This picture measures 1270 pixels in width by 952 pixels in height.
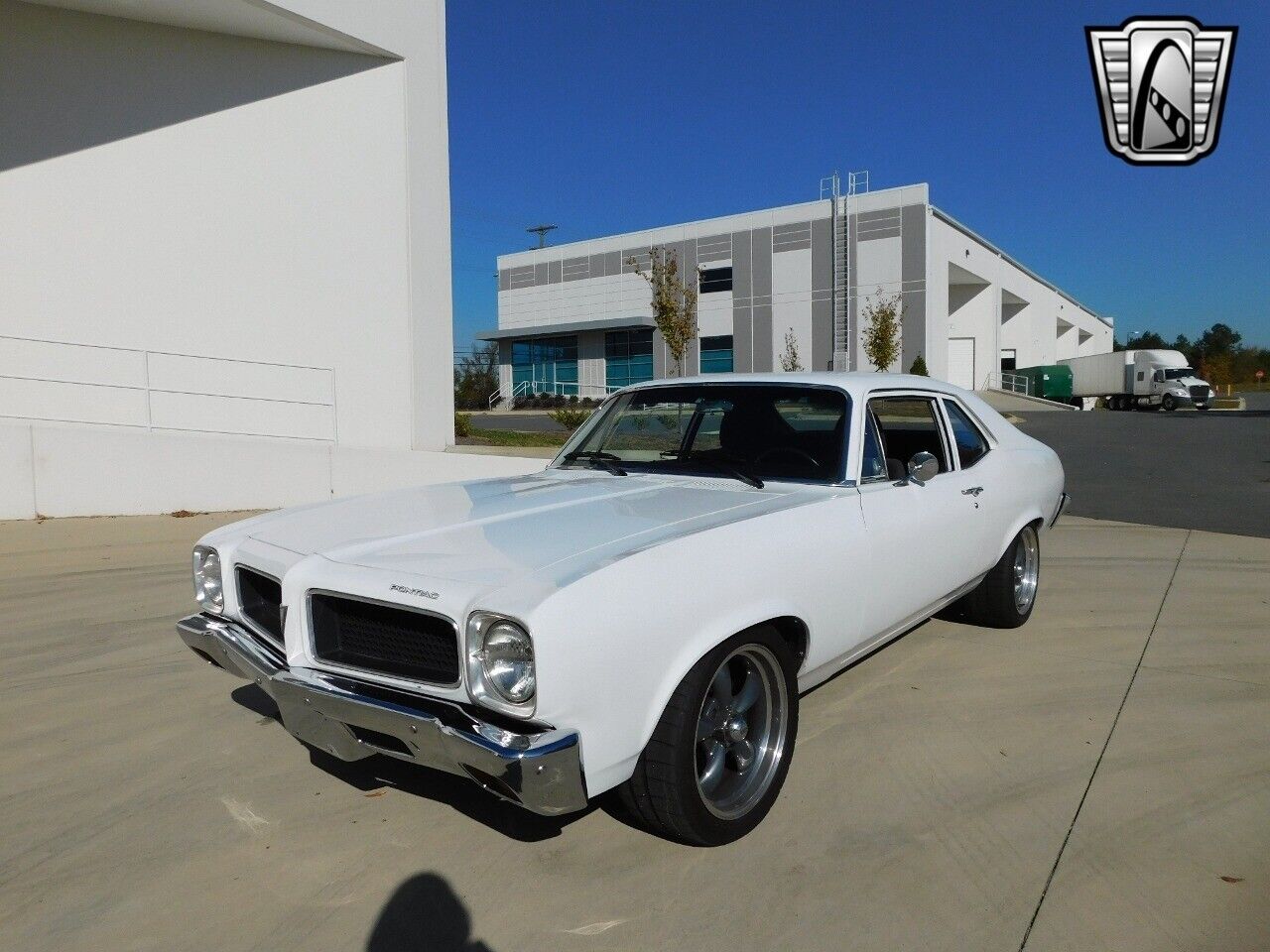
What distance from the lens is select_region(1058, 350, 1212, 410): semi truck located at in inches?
1630

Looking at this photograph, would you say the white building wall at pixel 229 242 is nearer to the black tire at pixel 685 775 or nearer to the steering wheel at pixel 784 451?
the steering wheel at pixel 784 451

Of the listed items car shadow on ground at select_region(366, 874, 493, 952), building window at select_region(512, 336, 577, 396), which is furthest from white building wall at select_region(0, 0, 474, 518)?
building window at select_region(512, 336, 577, 396)

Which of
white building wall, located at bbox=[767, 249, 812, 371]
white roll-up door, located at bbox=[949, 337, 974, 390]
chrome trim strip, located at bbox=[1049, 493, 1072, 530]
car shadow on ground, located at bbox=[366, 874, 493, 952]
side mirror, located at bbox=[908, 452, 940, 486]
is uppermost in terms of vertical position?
white building wall, located at bbox=[767, 249, 812, 371]

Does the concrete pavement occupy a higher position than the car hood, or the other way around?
the car hood

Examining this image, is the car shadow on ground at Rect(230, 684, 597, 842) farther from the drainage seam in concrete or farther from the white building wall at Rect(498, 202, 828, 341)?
the white building wall at Rect(498, 202, 828, 341)

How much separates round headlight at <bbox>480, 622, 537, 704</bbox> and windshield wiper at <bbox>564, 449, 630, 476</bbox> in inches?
73.0

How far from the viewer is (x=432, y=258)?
1306 centimetres

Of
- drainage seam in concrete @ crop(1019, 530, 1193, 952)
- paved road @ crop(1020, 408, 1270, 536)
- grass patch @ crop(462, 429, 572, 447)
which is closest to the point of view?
drainage seam in concrete @ crop(1019, 530, 1193, 952)

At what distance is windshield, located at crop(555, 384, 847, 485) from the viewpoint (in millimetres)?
3857

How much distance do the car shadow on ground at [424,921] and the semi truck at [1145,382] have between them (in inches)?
1813

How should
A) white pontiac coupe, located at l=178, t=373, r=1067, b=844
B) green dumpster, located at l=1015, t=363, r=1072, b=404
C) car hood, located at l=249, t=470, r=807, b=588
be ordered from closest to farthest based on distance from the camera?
1. white pontiac coupe, located at l=178, t=373, r=1067, b=844
2. car hood, located at l=249, t=470, r=807, b=588
3. green dumpster, located at l=1015, t=363, r=1072, b=404

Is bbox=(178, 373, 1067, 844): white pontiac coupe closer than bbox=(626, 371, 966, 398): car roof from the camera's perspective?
Yes

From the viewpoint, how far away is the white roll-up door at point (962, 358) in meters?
48.3

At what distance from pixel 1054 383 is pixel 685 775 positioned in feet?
168
